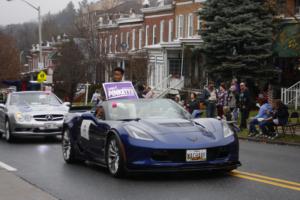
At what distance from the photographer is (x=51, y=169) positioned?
11.9m

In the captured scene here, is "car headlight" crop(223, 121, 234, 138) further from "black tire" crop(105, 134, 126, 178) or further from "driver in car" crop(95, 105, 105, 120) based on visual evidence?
"driver in car" crop(95, 105, 105, 120)

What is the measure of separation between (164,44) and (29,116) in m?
29.1

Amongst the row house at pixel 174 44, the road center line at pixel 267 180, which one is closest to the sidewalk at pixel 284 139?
the road center line at pixel 267 180

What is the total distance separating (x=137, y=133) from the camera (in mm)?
9836

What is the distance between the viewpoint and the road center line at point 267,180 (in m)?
9.01

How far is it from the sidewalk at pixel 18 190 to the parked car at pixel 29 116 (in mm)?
7226

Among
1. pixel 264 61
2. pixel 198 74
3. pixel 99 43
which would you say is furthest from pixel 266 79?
pixel 99 43

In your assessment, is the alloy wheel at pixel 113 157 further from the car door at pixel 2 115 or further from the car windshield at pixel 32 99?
the car door at pixel 2 115

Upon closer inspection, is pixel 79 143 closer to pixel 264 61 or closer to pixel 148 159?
pixel 148 159

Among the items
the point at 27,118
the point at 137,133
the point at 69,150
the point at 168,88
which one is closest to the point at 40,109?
the point at 27,118

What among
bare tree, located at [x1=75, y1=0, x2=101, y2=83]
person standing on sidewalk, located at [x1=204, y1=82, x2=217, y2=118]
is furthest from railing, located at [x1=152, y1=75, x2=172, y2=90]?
person standing on sidewalk, located at [x1=204, y1=82, x2=217, y2=118]

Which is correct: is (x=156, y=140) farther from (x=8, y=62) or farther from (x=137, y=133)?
(x=8, y=62)

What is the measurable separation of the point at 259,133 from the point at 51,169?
9758 millimetres

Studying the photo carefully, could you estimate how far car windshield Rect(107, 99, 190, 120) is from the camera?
10.8 meters
